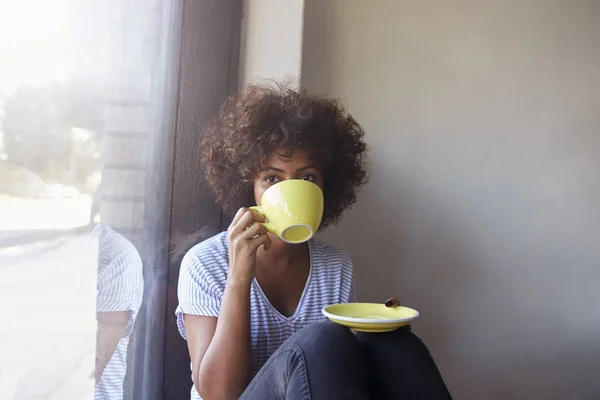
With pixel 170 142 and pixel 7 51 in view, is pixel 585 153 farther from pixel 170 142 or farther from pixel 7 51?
pixel 7 51

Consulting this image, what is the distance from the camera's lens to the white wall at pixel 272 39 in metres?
1.32

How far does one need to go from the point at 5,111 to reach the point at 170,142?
56 centimetres

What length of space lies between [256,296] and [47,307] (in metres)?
0.44

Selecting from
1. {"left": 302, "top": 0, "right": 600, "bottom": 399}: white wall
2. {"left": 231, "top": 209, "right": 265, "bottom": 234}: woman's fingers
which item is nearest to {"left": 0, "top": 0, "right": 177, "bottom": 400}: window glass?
{"left": 231, "top": 209, "right": 265, "bottom": 234}: woman's fingers

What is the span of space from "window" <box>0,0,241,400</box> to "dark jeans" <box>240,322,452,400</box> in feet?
0.98

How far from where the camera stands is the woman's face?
1.03 meters

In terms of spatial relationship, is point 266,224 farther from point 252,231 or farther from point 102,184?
point 102,184

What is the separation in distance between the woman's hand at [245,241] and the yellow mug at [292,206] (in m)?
0.03

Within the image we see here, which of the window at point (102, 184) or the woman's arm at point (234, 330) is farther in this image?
the woman's arm at point (234, 330)

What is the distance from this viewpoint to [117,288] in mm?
888

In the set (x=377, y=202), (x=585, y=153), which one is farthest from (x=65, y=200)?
(x=585, y=153)

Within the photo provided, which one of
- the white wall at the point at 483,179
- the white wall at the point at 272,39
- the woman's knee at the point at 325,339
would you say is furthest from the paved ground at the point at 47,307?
the white wall at the point at 483,179

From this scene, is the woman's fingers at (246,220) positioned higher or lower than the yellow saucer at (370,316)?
higher

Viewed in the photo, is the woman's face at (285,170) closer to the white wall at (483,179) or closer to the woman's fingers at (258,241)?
the woman's fingers at (258,241)
